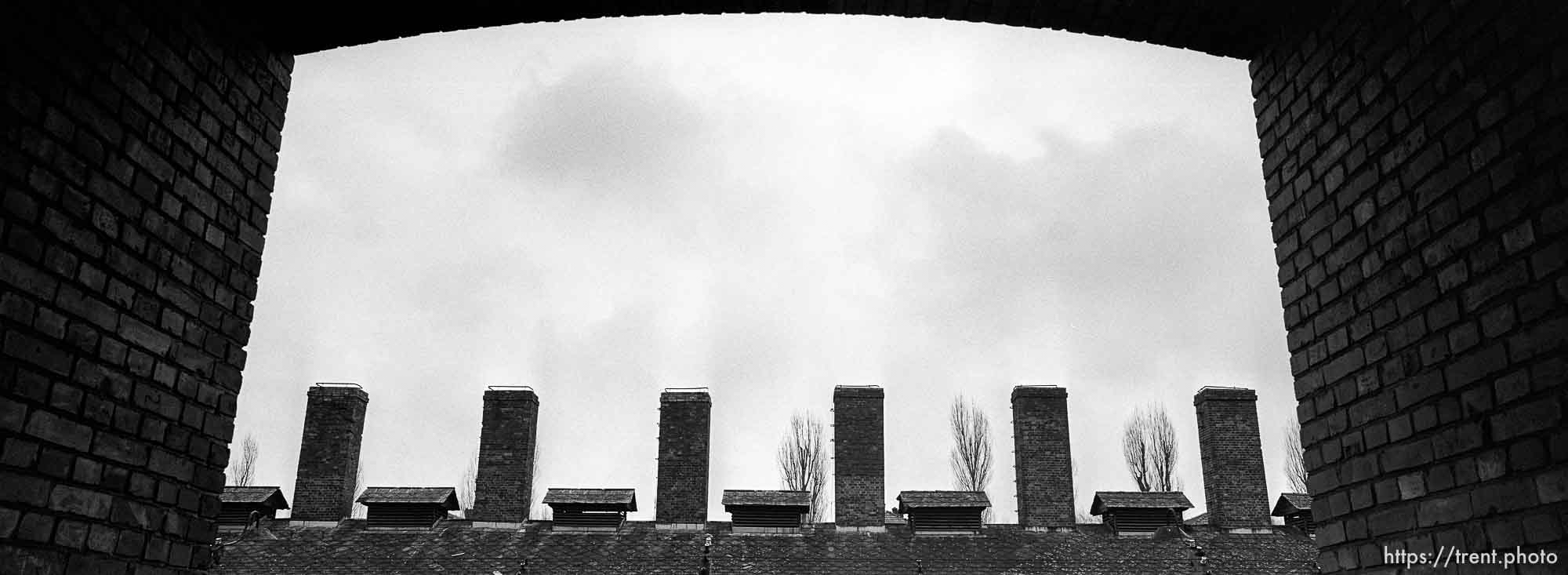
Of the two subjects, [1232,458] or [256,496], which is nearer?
[256,496]

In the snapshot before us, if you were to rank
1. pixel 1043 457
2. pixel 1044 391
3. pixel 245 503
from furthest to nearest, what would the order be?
pixel 1044 391
pixel 1043 457
pixel 245 503

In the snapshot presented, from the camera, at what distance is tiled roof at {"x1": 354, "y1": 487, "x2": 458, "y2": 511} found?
18016 mm

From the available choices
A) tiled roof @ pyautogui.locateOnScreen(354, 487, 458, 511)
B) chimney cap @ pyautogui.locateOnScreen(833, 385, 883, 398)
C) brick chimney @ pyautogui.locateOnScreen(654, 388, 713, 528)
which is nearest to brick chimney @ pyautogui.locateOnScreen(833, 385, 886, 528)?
chimney cap @ pyautogui.locateOnScreen(833, 385, 883, 398)

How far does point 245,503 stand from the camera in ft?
57.8

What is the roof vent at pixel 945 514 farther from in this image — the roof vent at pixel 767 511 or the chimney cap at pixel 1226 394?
the chimney cap at pixel 1226 394

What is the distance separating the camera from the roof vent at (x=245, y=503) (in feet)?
57.7

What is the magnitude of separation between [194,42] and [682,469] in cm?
1501

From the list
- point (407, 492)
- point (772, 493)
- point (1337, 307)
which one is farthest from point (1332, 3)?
point (407, 492)

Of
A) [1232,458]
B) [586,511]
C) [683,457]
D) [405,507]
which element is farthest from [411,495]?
[1232,458]

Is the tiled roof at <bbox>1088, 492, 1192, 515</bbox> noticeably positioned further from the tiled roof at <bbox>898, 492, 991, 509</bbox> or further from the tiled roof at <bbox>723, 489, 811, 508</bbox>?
the tiled roof at <bbox>723, 489, 811, 508</bbox>

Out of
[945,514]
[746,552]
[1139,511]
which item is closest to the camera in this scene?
[746,552]

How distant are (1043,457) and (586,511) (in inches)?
322

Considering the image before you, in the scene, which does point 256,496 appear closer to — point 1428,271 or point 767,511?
point 767,511

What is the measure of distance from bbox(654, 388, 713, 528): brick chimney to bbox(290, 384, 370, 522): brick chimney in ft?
18.2
